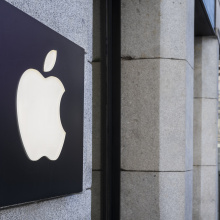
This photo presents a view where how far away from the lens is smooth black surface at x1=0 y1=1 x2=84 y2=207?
117 inches

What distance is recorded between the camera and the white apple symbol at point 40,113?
3.21 metres

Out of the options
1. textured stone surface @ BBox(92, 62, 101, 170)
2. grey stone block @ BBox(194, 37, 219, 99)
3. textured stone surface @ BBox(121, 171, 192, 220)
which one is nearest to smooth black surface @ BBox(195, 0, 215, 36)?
grey stone block @ BBox(194, 37, 219, 99)

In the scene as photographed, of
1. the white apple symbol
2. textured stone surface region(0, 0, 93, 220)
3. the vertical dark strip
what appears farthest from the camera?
the vertical dark strip

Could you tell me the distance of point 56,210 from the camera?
12.9ft

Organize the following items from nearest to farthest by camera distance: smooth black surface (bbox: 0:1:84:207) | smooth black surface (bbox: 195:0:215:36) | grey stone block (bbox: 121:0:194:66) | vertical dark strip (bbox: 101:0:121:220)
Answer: smooth black surface (bbox: 0:1:84:207), vertical dark strip (bbox: 101:0:121:220), grey stone block (bbox: 121:0:194:66), smooth black surface (bbox: 195:0:215:36)

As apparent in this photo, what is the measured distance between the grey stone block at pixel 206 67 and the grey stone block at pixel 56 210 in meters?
7.96

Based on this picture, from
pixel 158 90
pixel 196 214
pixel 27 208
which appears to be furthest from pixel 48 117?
pixel 196 214

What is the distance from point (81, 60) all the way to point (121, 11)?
3.40 meters

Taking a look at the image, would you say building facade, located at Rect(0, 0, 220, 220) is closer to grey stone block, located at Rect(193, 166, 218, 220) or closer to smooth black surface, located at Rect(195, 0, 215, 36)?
smooth black surface, located at Rect(195, 0, 215, 36)

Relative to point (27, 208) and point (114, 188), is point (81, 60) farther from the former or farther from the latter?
point (114, 188)

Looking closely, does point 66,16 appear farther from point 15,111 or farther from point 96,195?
point 96,195

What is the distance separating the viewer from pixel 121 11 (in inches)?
294

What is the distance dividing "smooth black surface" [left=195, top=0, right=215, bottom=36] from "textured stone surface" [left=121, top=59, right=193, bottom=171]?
9.41 feet

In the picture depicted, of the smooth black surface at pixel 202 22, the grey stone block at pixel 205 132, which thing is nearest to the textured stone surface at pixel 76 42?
the smooth black surface at pixel 202 22
